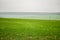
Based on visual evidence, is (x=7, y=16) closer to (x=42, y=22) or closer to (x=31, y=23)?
(x=31, y=23)

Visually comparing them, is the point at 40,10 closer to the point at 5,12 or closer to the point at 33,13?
the point at 33,13

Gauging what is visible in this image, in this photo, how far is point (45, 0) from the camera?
1.09 m

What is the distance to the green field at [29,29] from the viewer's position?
3.33 ft

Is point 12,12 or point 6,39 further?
point 12,12

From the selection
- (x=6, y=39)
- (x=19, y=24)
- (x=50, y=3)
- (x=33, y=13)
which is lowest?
(x=6, y=39)

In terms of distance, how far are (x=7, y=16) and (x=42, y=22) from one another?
44cm

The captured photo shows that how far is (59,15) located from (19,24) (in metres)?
0.49

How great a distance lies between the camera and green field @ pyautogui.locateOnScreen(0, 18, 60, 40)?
1016mm

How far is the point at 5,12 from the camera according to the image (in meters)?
1.16

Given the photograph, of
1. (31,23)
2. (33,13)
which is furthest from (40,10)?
(31,23)

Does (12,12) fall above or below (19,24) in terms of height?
above

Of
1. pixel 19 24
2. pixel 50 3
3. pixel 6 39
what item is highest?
pixel 50 3

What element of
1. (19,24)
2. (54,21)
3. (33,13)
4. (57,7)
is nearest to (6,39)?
(19,24)

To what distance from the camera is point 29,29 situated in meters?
1.06
